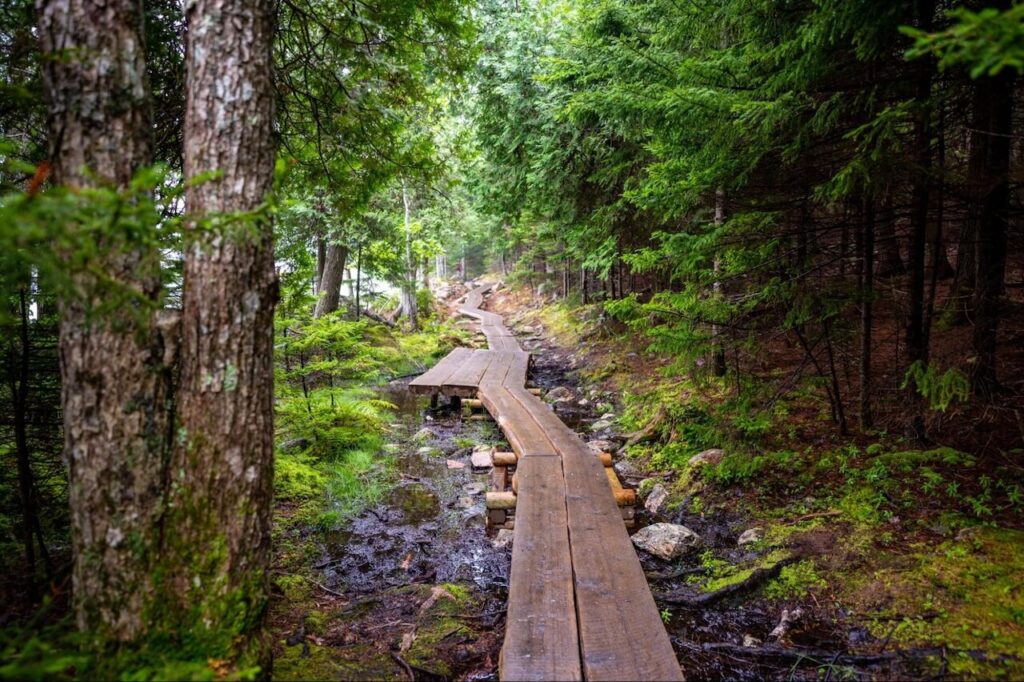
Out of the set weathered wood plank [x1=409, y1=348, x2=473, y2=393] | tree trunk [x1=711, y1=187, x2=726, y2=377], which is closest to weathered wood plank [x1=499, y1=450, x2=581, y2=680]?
tree trunk [x1=711, y1=187, x2=726, y2=377]

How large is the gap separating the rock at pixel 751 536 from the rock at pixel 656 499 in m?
1.24

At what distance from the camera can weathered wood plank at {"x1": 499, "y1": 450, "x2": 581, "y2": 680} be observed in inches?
115

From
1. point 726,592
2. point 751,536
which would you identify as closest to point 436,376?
point 751,536

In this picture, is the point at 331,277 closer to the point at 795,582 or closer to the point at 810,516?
the point at 810,516

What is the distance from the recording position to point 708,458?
22.5 ft

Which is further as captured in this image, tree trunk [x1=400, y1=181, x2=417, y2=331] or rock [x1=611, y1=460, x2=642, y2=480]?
tree trunk [x1=400, y1=181, x2=417, y2=331]

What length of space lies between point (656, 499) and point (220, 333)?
5.59 m

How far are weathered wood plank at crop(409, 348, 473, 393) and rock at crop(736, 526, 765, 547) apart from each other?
712 cm

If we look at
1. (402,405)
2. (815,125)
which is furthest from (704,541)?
(402,405)

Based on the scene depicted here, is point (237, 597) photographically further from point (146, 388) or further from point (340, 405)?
point (340, 405)

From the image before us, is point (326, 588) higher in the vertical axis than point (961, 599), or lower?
lower

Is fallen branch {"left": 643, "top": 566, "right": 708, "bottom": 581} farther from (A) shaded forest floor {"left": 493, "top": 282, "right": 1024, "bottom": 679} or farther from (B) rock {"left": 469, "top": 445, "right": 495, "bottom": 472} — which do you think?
(B) rock {"left": 469, "top": 445, "right": 495, "bottom": 472}

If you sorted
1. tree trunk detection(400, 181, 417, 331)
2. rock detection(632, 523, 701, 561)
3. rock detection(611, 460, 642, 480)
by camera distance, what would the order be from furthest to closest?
tree trunk detection(400, 181, 417, 331), rock detection(611, 460, 642, 480), rock detection(632, 523, 701, 561)

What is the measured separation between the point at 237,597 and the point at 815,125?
230 inches
